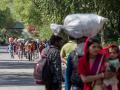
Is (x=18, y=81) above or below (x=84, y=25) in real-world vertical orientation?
below

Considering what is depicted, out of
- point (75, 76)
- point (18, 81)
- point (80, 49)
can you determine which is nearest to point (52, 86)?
point (75, 76)

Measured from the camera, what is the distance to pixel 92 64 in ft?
27.6

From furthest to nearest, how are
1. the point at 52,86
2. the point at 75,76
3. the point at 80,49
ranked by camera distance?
the point at 52,86 < the point at 75,76 < the point at 80,49

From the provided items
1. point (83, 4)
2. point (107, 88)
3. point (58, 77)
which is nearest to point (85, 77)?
point (107, 88)

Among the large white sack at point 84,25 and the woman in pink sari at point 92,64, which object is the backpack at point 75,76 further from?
the woman in pink sari at point 92,64

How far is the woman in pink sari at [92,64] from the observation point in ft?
27.5

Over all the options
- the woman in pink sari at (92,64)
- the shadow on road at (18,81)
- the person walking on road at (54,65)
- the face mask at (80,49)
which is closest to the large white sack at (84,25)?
the face mask at (80,49)

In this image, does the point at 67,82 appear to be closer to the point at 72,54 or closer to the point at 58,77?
the point at 72,54

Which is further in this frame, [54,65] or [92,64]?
[54,65]

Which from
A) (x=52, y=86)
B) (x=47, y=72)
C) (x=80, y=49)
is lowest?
(x=52, y=86)

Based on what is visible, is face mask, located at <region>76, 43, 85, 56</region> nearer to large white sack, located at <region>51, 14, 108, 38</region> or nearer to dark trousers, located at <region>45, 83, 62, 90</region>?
large white sack, located at <region>51, 14, 108, 38</region>

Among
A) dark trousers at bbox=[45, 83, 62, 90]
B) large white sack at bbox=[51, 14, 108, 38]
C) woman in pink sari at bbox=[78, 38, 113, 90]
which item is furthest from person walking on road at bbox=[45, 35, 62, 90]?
woman in pink sari at bbox=[78, 38, 113, 90]

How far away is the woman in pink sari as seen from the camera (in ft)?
27.5

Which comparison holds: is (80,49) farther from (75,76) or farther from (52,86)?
(52,86)
